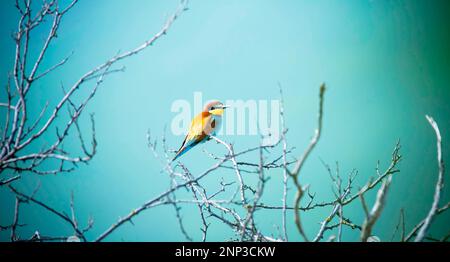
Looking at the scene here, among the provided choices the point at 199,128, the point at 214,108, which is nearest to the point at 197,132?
the point at 199,128

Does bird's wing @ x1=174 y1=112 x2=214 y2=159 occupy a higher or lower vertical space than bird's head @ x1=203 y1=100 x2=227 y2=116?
lower

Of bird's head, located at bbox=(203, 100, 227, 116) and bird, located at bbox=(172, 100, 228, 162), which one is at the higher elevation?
bird's head, located at bbox=(203, 100, 227, 116)

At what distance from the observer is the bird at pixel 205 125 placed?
2.15 m

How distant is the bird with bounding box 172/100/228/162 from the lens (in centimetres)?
215

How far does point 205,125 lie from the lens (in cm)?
217

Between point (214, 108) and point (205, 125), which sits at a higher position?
point (214, 108)

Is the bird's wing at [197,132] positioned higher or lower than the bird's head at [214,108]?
lower

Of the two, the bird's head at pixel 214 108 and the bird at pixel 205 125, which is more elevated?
the bird's head at pixel 214 108

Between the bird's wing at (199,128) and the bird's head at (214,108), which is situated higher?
the bird's head at (214,108)

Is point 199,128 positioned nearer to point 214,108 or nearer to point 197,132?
point 197,132
